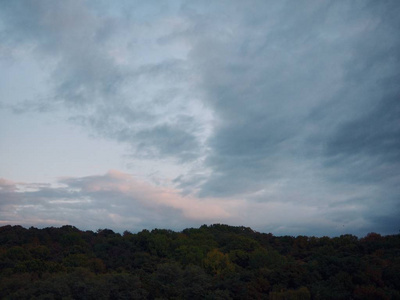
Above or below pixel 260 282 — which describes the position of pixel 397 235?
above

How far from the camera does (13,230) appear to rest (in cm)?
6028

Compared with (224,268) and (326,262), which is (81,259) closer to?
(224,268)

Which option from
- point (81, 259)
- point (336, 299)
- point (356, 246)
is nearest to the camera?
point (336, 299)

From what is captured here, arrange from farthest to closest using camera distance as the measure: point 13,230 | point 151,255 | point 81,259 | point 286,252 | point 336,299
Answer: point 13,230
point 286,252
point 151,255
point 81,259
point 336,299

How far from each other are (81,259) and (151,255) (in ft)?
38.7

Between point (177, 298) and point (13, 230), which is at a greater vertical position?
point (13, 230)

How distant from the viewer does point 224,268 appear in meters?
42.4

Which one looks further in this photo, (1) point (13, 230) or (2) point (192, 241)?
(1) point (13, 230)

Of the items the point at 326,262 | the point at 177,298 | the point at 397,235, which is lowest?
the point at 177,298

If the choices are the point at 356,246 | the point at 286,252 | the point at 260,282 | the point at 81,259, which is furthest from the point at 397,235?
the point at 81,259

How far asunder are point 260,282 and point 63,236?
126ft

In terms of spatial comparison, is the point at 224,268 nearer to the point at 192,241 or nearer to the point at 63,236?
the point at 192,241

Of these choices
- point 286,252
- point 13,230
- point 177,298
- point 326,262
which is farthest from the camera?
point 13,230

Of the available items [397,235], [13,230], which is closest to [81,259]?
[13,230]
